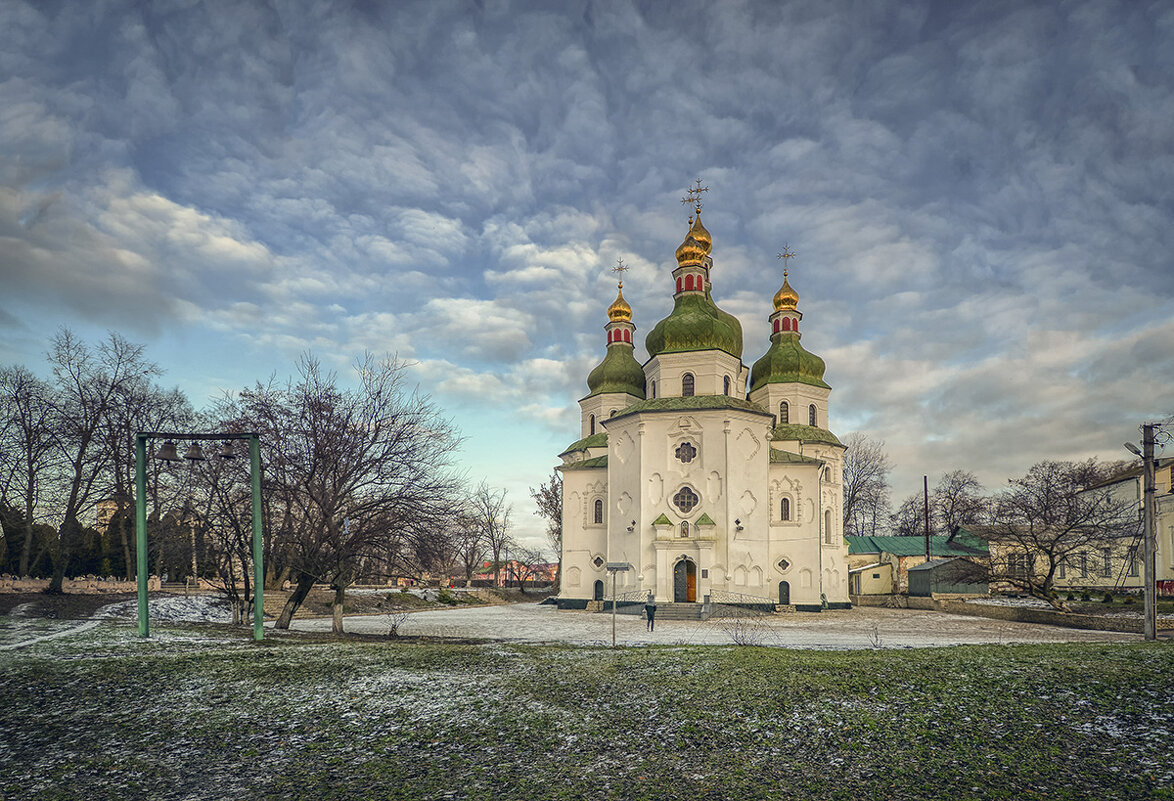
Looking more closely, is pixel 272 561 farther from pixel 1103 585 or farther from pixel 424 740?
pixel 1103 585

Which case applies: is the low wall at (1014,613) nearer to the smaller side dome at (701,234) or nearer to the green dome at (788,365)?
the green dome at (788,365)

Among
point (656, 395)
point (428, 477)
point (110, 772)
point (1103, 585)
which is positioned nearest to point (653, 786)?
point (110, 772)

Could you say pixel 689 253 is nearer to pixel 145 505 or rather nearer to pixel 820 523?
pixel 820 523

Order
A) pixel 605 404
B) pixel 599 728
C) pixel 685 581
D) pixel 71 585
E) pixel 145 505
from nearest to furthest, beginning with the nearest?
pixel 599 728
pixel 145 505
pixel 71 585
pixel 685 581
pixel 605 404

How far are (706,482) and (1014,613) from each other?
46.8ft

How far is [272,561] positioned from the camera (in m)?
21.4

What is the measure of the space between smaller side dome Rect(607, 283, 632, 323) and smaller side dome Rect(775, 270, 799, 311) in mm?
9564

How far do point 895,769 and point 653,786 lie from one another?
2.38 m

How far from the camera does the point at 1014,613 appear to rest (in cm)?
3231

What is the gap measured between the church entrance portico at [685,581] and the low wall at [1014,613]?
1313 cm

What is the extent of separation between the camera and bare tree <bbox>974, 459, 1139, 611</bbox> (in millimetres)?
35438

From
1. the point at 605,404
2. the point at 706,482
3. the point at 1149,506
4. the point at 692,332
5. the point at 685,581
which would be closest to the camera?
the point at 1149,506

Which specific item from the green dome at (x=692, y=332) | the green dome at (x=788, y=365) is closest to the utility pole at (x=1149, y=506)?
the green dome at (x=692, y=332)

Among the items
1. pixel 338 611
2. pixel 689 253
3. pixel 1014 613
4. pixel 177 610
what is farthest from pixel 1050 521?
pixel 177 610
